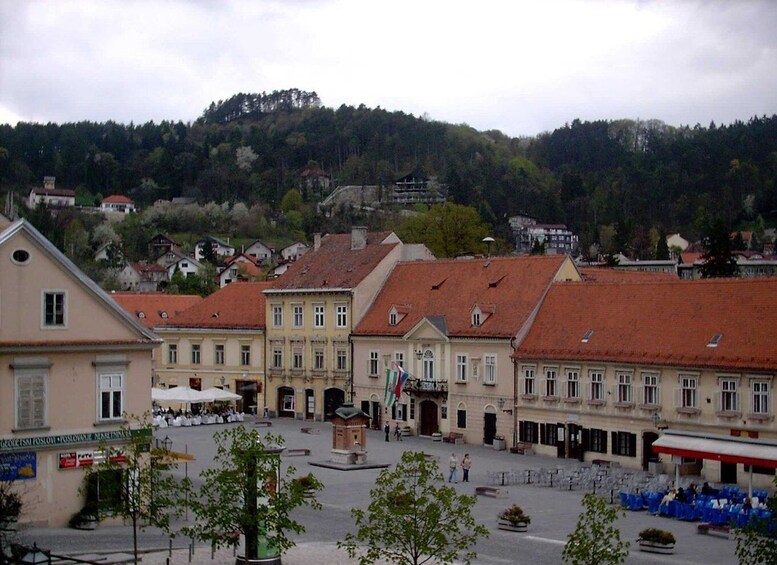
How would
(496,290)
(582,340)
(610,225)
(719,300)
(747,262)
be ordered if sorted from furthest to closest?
(610,225)
(747,262)
(496,290)
(582,340)
(719,300)

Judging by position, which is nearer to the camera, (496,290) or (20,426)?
(20,426)

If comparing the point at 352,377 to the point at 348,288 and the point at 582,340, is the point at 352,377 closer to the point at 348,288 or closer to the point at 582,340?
the point at 348,288

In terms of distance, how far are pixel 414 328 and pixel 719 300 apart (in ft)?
53.3

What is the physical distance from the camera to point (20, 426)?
1222 inches

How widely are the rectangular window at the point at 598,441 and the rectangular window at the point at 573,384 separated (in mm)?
1709

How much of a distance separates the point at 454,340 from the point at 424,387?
110 inches

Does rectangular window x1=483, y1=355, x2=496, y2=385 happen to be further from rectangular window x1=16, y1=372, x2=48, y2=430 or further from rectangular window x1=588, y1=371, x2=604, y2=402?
A: rectangular window x1=16, y1=372, x2=48, y2=430

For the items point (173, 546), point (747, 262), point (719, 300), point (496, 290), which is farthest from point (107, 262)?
point (173, 546)

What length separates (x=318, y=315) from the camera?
6512 cm

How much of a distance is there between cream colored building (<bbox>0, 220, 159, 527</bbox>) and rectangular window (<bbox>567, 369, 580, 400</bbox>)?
22546 mm

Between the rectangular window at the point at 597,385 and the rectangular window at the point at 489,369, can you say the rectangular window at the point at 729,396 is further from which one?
the rectangular window at the point at 489,369

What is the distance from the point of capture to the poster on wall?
100 ft

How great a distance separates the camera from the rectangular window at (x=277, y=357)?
221 ft

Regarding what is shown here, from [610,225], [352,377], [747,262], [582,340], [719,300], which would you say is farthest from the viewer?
[610,225]
